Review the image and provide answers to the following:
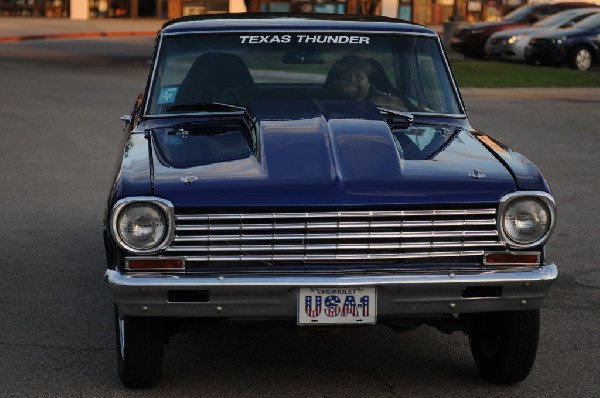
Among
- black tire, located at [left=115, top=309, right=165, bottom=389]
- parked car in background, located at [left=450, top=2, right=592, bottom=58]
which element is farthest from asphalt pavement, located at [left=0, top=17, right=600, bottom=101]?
black tire, located at [left=115, top=309, right=165, bottom=389]

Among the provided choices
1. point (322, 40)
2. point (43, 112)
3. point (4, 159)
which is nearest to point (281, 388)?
point (322, 40)

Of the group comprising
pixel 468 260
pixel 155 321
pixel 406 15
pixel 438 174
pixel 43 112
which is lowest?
pixel 406 15

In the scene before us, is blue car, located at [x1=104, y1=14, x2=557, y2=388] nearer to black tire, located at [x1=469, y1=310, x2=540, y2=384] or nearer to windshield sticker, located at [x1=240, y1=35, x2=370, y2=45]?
black tire, located at [x1=469, y1=310, x2=540, y2=384]

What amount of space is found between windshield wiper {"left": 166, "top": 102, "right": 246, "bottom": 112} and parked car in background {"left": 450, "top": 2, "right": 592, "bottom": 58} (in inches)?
1012

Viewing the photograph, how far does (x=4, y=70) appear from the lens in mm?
25750

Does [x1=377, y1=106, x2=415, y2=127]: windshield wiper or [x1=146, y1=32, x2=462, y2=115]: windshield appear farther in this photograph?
[x1=146, y1=32, x2=462, y2=115]: windshield

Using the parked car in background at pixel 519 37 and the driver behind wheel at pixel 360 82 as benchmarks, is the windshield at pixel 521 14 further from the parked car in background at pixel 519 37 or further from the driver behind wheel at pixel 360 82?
the driver behind wheel at pixel 360 82

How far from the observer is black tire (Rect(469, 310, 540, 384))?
18.9 ft

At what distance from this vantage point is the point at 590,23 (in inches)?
1145

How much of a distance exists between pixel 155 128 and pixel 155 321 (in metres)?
1.39

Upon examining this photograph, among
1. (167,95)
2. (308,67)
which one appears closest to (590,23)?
(308,67)

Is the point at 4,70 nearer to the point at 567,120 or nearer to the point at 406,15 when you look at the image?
the point at 567,120

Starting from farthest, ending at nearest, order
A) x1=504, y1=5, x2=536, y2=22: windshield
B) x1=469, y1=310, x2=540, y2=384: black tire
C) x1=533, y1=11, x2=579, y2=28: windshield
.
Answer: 1. x1=504, y1=5, x2=536, y2=22: windshield
2. x1=533, y1=11, x2=579, y2=28: windshield
3. x1=469, y1=310, x2=540, y2=384: black tire

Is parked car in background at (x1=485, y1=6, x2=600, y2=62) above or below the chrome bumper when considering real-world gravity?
below
